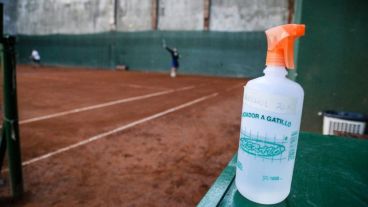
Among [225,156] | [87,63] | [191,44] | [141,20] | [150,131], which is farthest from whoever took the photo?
[87,63]

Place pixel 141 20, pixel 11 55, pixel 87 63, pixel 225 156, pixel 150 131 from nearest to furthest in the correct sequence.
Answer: pixel 11 55, pixel 225 156, pixel 150 131, pixel 141 20, pixel 87 63

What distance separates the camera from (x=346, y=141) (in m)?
1.39

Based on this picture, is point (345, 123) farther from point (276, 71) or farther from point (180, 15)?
point (180, 15)

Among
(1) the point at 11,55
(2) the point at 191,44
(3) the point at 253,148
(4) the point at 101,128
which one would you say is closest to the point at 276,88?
(3) the point at 253,148

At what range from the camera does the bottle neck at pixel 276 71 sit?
2.57 feet

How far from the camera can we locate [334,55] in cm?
365

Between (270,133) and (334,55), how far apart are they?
3461mm

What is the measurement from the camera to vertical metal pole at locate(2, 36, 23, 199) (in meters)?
2.16

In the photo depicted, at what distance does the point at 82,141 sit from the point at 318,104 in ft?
11.1

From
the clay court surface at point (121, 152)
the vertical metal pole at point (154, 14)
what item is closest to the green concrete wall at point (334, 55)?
the clay court surface at point (121, 152)

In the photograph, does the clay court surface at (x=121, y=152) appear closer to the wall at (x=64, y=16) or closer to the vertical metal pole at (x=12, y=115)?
the vertical metal pole at (x=12, y=115)

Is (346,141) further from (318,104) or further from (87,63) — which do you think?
(87,63)

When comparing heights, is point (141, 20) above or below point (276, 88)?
above

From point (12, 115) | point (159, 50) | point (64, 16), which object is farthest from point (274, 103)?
point (64, 16)
